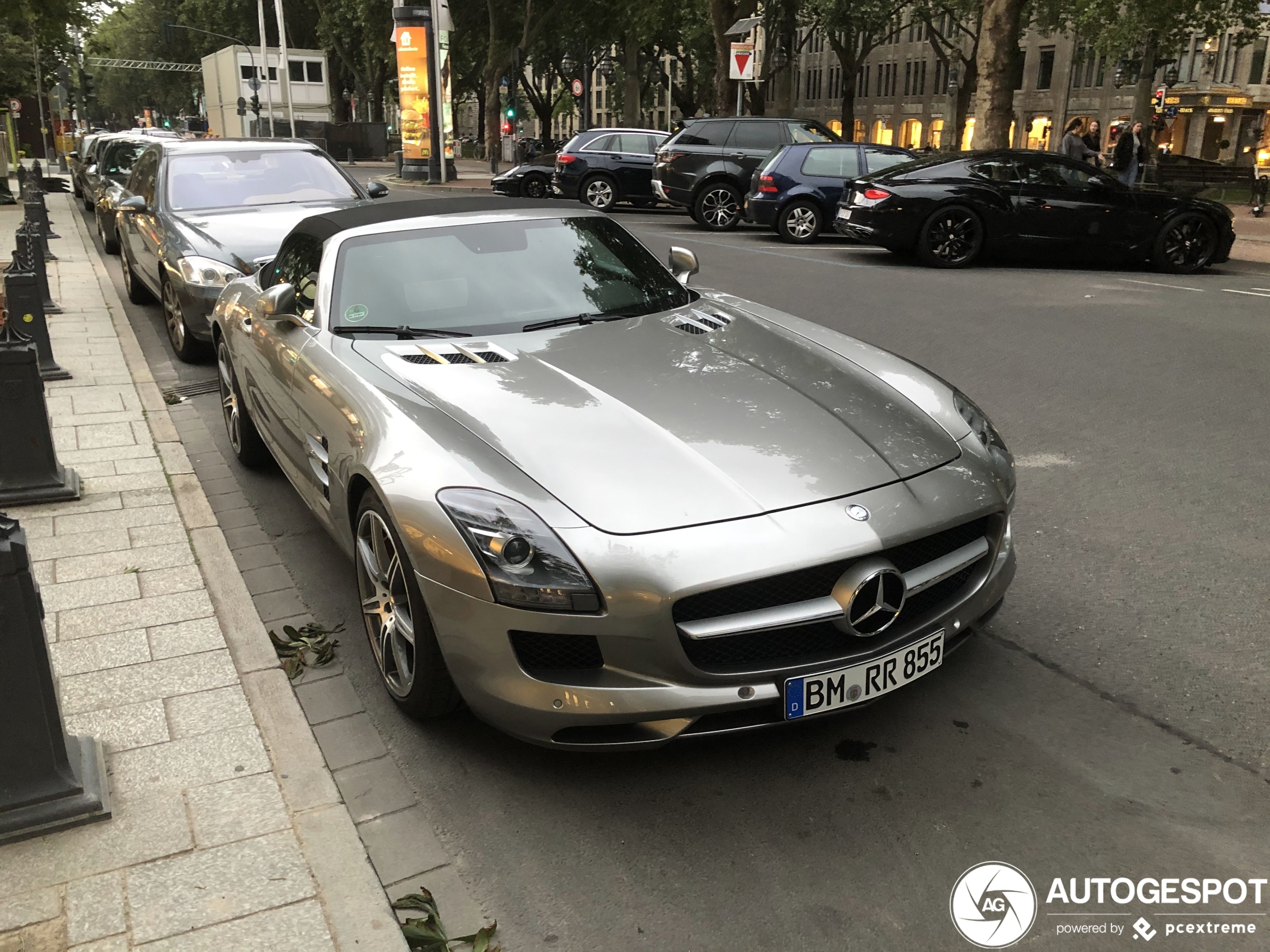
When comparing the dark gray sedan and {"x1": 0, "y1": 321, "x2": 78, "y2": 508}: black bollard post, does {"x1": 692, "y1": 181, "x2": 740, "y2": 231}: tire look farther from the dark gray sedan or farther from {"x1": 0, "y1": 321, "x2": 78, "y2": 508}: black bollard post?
{"x1": 0, "y1": 321, "x2": 78, "y2": 508}: black bollard post

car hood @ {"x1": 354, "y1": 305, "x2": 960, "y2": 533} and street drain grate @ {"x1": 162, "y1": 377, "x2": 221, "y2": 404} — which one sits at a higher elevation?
car hood @ {"x1": 354, "y1": 305, "x2": 960, "y2": 533}

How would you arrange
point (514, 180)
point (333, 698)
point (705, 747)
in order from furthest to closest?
point (514, 180) < point (333, 698) < point (705, 747)

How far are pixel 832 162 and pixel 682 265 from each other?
476 inches

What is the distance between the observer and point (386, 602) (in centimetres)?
343

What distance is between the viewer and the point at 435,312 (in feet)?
13.8

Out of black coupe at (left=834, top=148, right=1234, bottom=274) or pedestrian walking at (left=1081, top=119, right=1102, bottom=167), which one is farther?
pedestrian walking at (left=1081, top=119, right=1102, bottom=167)

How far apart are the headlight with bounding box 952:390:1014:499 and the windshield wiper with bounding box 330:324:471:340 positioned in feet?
5.98

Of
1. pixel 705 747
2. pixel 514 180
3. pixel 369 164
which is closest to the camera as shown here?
pixel 705 747

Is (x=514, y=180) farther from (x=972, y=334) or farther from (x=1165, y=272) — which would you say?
(x=972, y=334)

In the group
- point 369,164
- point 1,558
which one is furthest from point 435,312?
point 369,164

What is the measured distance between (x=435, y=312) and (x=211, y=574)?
4.70ft

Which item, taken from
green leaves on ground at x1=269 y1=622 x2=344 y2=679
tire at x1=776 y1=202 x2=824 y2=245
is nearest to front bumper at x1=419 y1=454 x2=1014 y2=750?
green leaves on ground at x1=269 y1=622 x2=344 y2=679

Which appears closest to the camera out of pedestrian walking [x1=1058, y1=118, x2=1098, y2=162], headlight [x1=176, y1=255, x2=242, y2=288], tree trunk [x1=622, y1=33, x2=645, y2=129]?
headlight [x1=176, y1=255, x2=242, y2=288]

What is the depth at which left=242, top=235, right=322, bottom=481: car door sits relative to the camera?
4.33m
